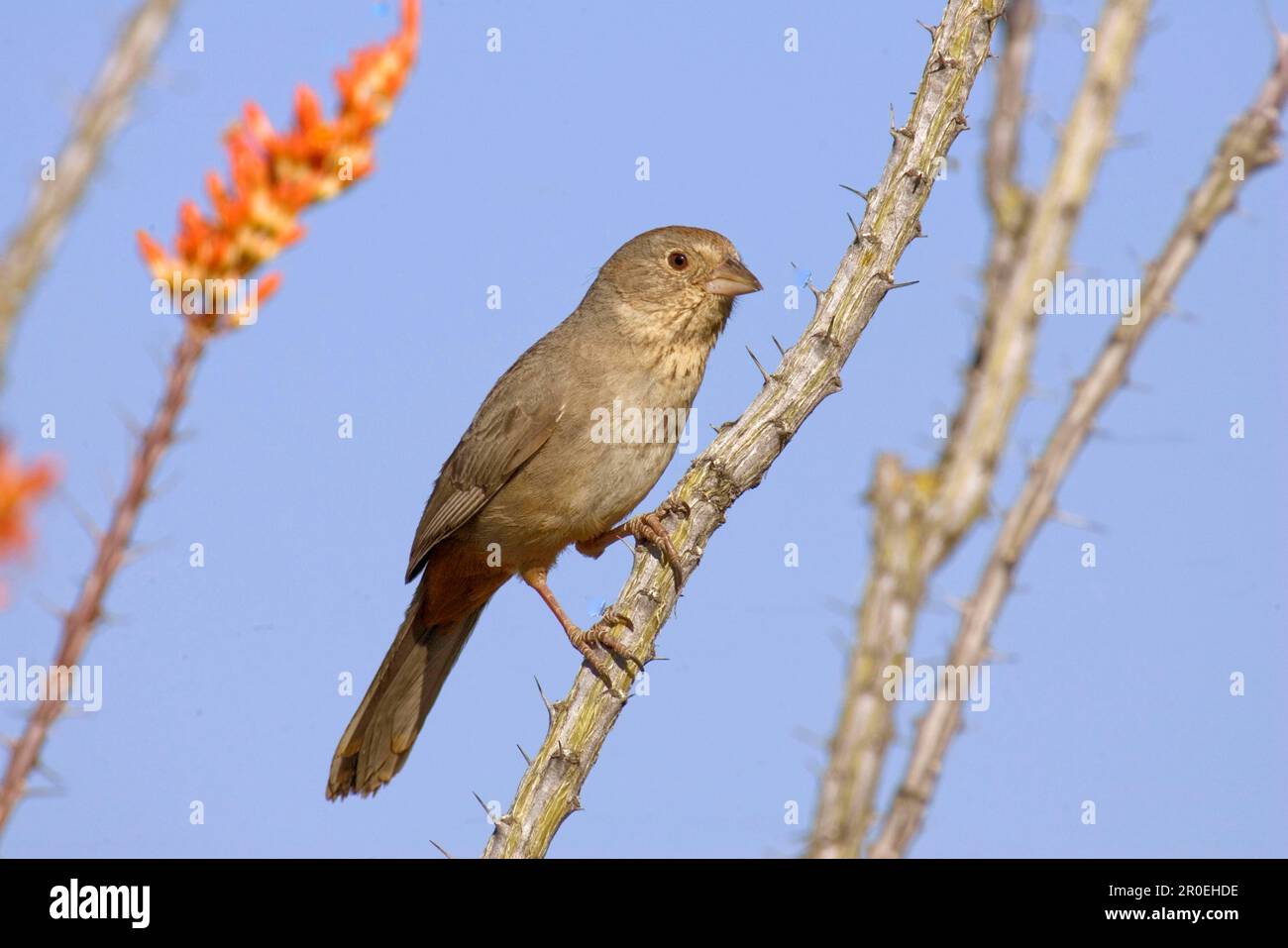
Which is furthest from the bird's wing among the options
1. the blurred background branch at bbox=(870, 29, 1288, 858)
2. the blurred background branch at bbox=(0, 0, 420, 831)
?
the blurred background branch at bbox=(0, 0, 420, 831)

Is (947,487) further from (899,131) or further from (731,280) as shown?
(731,280)

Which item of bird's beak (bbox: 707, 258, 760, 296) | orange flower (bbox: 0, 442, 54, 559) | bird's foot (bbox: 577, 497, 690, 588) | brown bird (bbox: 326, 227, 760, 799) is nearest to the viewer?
orange flower (bbox: 0, 442, 54, 559)

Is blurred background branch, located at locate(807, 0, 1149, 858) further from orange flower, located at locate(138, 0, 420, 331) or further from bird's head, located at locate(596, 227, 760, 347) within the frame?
bird's head, located at locate(596, 227, 760, 347)

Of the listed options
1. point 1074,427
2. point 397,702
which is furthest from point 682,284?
point 1074,427

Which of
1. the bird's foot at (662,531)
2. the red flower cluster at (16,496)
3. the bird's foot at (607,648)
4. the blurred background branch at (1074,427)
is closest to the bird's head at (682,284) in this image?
the bird's foot at (662,531)

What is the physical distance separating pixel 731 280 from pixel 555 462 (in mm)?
1241

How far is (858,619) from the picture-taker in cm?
228

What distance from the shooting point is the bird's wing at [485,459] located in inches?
270

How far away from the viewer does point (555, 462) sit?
22.0 ft

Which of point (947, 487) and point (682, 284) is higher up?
point (682, 284)

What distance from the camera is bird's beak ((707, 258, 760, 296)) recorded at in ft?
22.3

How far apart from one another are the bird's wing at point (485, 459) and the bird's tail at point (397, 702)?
1.06 feet

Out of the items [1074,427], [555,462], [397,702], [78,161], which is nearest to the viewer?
[78,161]
